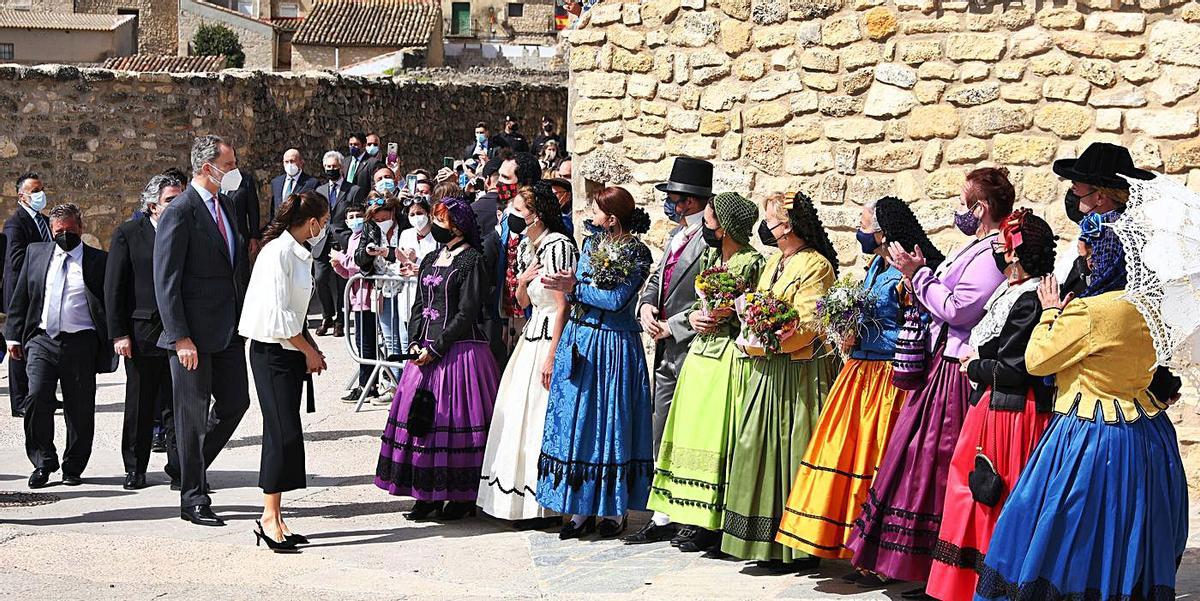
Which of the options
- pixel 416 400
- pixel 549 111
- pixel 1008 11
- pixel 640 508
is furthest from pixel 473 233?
pixel 549 111

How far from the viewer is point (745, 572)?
612cm

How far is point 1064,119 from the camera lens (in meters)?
7.36

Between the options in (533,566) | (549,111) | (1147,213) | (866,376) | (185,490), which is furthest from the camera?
(549,111)

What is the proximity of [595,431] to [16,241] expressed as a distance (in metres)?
5.18

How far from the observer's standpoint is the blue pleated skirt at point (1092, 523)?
488 centimetres

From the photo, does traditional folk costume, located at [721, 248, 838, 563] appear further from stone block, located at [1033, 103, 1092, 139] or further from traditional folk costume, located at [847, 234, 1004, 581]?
stone block, located at [1033, 103, 1092, 139]

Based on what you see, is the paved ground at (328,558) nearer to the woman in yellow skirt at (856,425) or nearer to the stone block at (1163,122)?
the woman in yellow skirt at (856,425)

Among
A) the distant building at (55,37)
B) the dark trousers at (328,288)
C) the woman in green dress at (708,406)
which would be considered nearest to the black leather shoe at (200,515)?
the woman in green dress at (708,406)

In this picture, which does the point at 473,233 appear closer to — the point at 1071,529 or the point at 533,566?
the point at 533,566

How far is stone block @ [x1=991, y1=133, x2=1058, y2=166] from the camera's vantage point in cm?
741

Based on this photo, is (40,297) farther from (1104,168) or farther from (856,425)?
(1104,168)

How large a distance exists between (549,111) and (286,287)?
20.8m

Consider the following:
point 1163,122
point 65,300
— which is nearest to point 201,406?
point 65,300

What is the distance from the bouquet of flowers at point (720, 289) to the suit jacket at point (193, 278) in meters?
2.39
